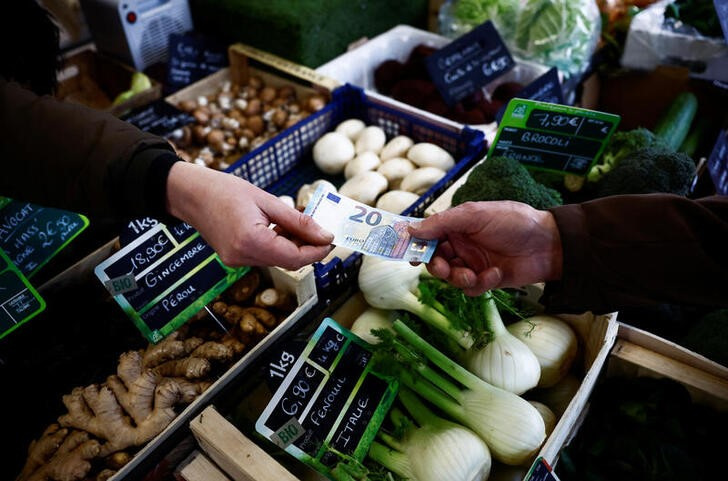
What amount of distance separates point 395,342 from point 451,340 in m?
0.17

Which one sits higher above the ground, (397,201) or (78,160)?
(78,160)

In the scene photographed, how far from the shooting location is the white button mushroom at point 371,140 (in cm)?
227

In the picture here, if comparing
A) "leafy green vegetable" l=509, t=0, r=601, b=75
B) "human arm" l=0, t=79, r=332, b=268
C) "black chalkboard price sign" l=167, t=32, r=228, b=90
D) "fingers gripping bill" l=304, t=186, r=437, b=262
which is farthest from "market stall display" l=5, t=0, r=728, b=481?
"black chalkboard price sign" l=167, t=32, r=228, b=90

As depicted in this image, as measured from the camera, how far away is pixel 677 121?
7.62 feet

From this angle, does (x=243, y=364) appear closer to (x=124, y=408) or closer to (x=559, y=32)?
(x=124, y=408)

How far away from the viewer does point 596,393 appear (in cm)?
152

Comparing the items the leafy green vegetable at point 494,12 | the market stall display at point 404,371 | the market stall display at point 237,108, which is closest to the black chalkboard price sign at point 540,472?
the market stall display at point 404,371

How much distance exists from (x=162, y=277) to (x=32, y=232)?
46 centimetres

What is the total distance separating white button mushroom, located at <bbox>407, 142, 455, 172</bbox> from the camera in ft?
6.94

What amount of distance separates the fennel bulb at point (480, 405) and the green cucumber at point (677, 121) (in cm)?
154

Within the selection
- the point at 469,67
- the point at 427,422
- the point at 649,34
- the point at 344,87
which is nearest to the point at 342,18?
the point at 344,87

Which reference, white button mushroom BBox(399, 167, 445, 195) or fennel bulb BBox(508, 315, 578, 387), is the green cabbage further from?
fennel bulb BBox(508, 315, 578, 387)

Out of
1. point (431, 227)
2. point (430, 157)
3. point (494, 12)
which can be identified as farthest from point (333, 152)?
point (494, 12)

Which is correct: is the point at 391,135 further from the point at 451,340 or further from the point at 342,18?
the point at 451,340
